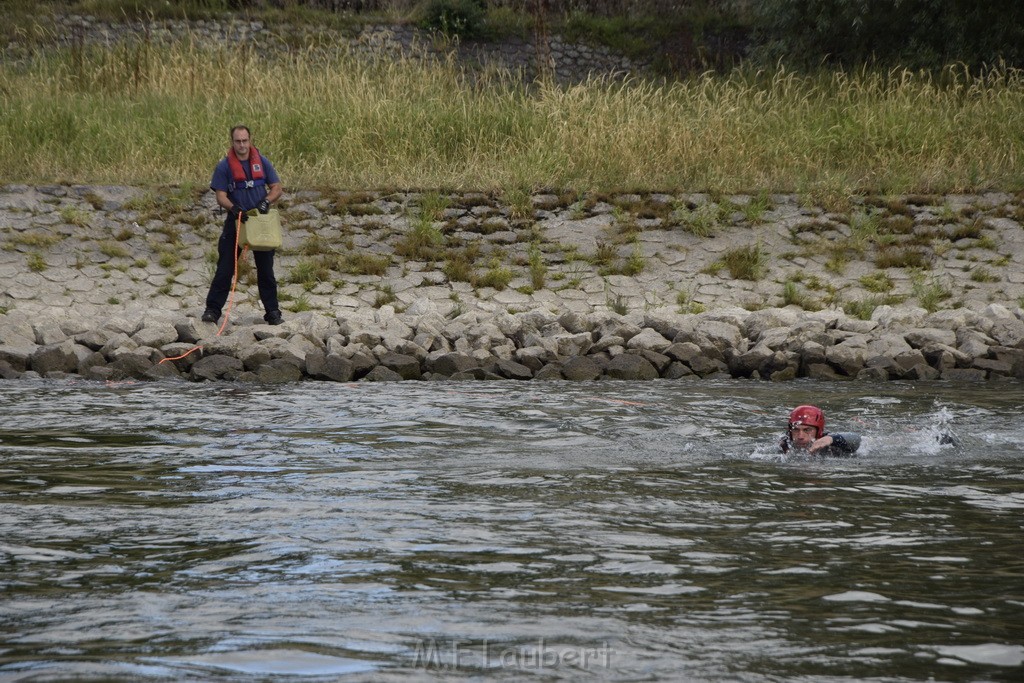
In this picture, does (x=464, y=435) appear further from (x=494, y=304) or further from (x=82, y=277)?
(x=82, y=277)

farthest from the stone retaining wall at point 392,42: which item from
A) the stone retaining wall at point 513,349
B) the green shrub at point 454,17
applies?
the stone retaining wall at point 513,349

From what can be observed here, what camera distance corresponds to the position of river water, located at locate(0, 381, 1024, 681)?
4.58 metres

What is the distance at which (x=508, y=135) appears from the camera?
1928 centimetres

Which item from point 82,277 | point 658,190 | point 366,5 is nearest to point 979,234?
point 658,190

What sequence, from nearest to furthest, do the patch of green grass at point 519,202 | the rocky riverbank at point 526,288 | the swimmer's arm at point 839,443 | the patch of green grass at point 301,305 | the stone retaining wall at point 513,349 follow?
1. the swimmer's arm at point 839,443
2. the stone retaining wall at point 513,349
3. the rocky riverbank at point 526,288
4. the patch of green grass at point 301,305
5. the patch of green grass at point 519,202

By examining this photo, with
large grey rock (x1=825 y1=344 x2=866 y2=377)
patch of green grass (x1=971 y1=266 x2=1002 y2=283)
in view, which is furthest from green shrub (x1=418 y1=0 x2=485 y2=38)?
large grey rock (x1=825 y1=344 x2=866 y2=377)

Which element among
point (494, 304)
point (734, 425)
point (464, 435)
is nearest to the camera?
point (464, 435)

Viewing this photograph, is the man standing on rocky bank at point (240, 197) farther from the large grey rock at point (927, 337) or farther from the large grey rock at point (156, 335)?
the large grey rock at point (927, 337)

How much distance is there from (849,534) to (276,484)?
10.6 feet

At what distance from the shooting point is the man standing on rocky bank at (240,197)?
1365cm

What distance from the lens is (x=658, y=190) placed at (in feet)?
58.2

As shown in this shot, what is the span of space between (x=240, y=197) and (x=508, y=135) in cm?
636

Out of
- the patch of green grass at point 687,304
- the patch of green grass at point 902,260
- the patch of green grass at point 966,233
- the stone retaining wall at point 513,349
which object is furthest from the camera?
the patch of green grass at point 966,233

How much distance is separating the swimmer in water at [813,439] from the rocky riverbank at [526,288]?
448 cm
